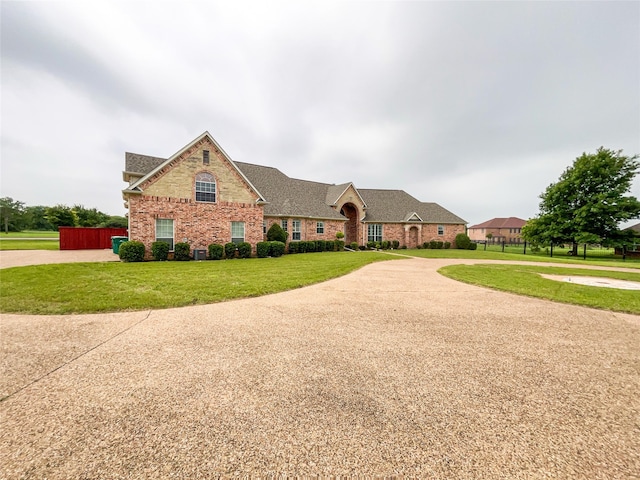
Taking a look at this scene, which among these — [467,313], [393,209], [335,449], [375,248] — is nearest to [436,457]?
[335,449]

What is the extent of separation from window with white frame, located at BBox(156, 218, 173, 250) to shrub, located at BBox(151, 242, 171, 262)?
77cm

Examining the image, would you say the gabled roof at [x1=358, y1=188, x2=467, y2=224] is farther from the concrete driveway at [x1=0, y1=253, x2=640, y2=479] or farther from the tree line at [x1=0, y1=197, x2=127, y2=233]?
the tree line at [x1=0, y1=197, x2=127, y2=233]

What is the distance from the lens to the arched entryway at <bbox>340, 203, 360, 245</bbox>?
104 ft

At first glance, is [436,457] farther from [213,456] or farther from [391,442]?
[213,456]

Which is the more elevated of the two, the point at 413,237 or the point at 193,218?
the point at 193,218

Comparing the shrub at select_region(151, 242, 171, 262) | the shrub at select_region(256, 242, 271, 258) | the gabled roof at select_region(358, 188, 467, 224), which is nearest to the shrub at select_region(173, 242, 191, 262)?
the shrub at select_region(151, 242, 171, 262)

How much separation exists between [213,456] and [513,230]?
325 ft

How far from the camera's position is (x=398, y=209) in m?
33.8

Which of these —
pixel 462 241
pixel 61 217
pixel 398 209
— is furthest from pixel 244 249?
pixel 61 217

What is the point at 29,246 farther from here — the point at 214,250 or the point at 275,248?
the point at 275,248

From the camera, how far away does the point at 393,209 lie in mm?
33750

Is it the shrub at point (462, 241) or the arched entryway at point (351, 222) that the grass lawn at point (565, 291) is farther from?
the shrub at point (462, 241)

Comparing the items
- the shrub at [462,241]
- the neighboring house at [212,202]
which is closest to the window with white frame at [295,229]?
the neighboring house at [212,202]

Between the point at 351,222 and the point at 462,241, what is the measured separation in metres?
14.3
